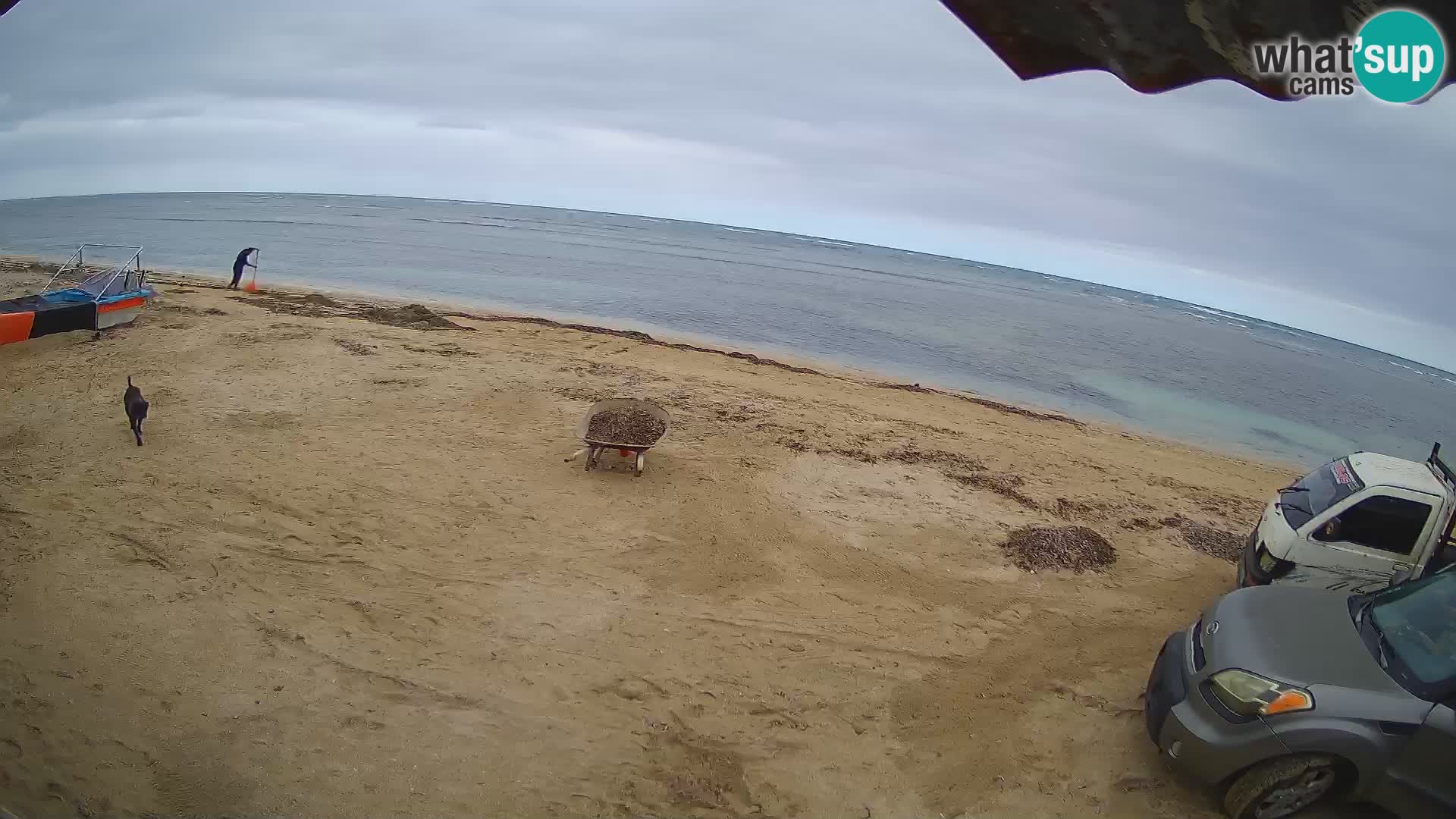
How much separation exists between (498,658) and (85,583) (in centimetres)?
411

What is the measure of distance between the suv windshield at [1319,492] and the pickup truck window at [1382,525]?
6.4 inches

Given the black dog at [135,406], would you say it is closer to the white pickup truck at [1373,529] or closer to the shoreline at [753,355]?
the shoreline at [753,355]

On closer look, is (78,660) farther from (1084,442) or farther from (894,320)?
(894,320)


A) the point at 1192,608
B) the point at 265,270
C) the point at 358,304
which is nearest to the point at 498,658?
the point at 1192,608

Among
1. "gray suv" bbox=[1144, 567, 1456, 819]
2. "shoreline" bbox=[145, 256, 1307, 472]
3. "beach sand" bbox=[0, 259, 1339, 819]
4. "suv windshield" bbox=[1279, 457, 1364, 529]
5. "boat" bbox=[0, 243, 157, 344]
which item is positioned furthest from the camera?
"shoreline" bbox=[145, 256, 1307, 472]

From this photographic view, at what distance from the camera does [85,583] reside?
6824 millimetres

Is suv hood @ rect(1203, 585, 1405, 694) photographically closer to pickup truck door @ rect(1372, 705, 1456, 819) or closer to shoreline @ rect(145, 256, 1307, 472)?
pickup truck door @ rect(1372, 705, 1456, 819)

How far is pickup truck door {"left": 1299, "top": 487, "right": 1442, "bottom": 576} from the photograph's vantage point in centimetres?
699

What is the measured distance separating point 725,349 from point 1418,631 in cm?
2128

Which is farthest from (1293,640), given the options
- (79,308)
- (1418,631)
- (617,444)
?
(79,308)

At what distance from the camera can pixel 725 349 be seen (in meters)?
25.3

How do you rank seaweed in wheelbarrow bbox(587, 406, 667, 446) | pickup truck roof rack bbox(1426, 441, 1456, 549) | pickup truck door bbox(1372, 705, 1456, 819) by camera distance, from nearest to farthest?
1. pickup truck door bbox(1372, 705, 1456, 819)
2. pickup truck roof rack bbox(1426, 441, 1456, 549)
3. seaweed in wheelbarrow bbox(587, 406, 667, 446)

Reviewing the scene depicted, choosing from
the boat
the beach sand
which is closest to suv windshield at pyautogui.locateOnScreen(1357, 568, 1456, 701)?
the beach sand

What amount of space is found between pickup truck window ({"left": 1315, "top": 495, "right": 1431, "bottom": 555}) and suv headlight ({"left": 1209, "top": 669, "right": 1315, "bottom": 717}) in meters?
3.40
